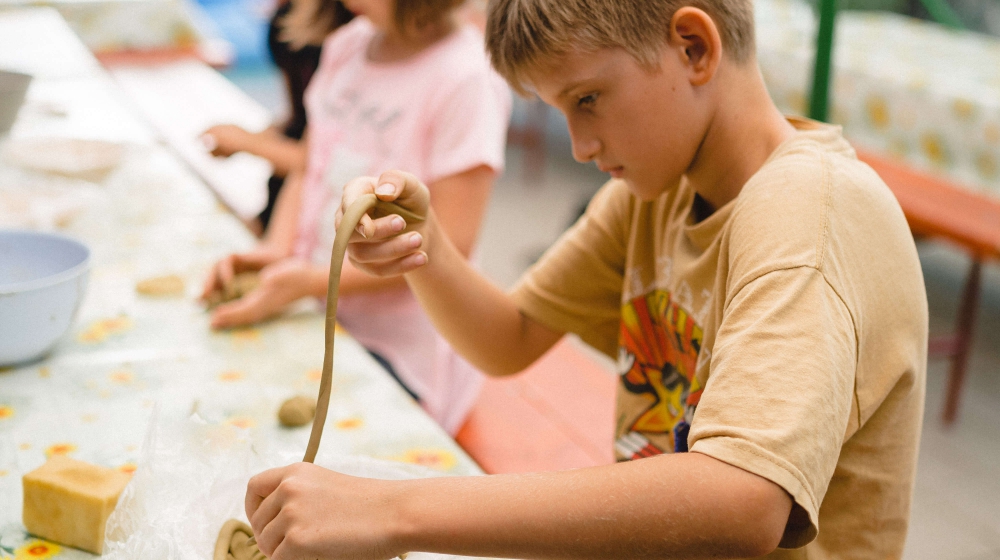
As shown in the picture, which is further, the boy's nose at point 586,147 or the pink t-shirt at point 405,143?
the pink t-shirt at point 405,143

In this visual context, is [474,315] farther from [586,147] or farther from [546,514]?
[546,514]

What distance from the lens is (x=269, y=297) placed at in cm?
115

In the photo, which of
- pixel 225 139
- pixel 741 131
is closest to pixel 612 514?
pixel 741 131

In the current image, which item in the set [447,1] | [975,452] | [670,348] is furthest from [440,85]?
[975,452]

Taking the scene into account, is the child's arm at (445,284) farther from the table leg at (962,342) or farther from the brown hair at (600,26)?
the table leg at (962,342)

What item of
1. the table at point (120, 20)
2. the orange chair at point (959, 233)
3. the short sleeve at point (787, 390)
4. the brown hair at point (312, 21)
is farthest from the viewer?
the table at point (120, 20)

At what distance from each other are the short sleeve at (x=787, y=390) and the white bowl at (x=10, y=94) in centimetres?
150

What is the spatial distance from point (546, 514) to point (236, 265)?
85 cm

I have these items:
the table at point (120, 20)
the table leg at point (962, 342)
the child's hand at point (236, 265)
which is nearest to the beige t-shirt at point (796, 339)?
the child's hand at point (236, 265)

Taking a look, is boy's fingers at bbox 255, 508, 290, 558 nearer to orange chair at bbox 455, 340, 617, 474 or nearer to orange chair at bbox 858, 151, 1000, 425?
orange chair at bbox 455, 340, 617, 474

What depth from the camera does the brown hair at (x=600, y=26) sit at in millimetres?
680

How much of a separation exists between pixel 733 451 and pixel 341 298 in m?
0.95

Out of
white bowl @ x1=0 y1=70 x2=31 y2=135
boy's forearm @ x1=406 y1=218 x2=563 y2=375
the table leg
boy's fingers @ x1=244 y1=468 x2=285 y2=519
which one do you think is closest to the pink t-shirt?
boy's forearm @ x1=406 y1=218 x2=563 y2=375

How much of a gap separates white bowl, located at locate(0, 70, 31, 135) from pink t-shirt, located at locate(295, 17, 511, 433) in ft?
1.84
